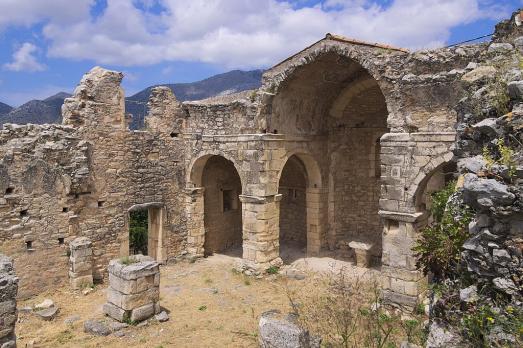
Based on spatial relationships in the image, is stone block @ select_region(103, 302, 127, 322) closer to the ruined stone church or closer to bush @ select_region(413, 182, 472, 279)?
the ruined stone church

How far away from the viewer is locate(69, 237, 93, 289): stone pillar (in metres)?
11.1

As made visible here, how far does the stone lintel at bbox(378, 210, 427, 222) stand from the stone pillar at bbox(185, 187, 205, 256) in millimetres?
6723

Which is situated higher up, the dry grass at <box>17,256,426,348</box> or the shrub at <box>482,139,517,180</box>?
the shrub at <box>482,139,517,180</box>

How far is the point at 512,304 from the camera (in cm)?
320

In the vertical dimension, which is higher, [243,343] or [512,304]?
[512,304]

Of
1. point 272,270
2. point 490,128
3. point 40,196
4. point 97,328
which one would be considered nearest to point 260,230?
point 272,270

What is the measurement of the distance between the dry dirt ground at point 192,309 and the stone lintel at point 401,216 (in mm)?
3264

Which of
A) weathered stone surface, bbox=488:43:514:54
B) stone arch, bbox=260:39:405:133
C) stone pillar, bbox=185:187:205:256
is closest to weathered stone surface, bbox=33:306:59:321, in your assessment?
stone pillar, bbox=185:187:205:256

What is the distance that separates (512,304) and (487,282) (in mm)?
259

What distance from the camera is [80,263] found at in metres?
11.2

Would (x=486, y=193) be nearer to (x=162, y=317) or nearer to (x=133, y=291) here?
(x=133, y=291)

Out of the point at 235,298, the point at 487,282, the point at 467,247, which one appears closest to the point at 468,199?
the point at 467,247

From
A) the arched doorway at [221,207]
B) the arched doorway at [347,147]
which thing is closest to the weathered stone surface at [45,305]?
the arched doorway at [221,207]

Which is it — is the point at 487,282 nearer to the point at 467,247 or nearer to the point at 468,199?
A: the point at 467,247
